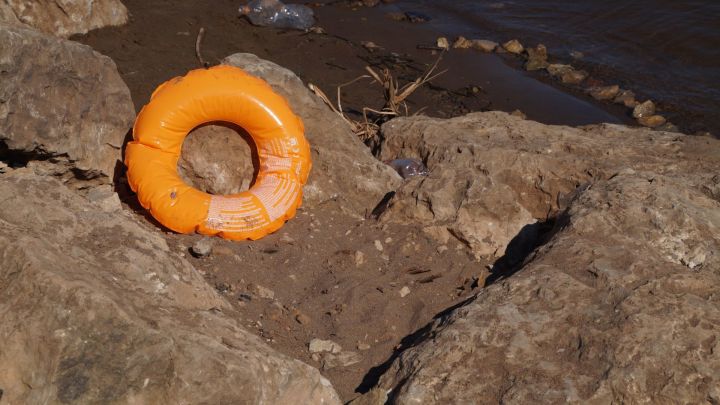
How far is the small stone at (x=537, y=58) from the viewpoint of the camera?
950cm

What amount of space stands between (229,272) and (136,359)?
1823mm

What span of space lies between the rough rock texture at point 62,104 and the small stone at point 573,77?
555 centimetres

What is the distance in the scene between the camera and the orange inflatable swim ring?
4.97m

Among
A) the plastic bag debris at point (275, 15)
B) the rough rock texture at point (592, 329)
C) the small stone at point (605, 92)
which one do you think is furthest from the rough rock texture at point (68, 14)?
the rough rock texture at point (592, 329)

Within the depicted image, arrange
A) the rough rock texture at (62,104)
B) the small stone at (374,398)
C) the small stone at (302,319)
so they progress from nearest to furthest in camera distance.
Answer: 1. the small stone at (374,398)
2. the small stone at (302,319)
3. the rough rock texture at (62,104)

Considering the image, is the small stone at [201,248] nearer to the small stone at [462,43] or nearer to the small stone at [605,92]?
the small stone at [605,92]

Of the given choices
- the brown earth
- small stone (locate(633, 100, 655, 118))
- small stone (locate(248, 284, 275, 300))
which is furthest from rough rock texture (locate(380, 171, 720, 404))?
small stone (locate(633, 100, 655, 118))

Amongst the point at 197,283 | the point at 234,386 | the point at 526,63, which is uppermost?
the point at 234,386

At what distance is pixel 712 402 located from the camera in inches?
123

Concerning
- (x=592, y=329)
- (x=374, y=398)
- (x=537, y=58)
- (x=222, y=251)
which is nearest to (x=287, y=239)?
(x=222, y=251)

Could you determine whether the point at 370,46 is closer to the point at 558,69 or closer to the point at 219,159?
the point at 558,69

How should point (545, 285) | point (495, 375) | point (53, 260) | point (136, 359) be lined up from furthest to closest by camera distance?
1. point (545, 285)
2. point (495, 375)
3. point (53, 260)
4. point (136, 359)

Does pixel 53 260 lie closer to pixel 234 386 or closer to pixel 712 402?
pixel 234 386

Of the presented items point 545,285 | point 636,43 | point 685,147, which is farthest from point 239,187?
point 636,43
